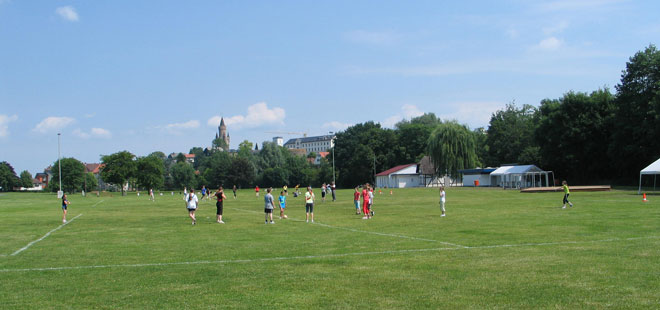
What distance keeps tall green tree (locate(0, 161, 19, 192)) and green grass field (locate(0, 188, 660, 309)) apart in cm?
17936

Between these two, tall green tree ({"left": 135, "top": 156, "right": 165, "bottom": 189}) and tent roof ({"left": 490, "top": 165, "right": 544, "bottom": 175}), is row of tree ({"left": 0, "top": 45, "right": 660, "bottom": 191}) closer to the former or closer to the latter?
tall green tree ({"left": 135, "top": 156, "right": 165, "bottom": 189})

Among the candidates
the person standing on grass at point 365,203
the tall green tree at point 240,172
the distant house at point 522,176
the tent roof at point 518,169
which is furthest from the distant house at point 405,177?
the person standing on grass at point 365,203

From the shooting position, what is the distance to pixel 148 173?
382 ft

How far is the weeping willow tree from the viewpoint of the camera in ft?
282

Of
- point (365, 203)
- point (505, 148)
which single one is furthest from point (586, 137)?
point (365, 203)

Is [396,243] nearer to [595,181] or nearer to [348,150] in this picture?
[595,181]

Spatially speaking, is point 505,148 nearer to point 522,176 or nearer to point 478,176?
point 478,176

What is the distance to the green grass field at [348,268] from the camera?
30.3 feet

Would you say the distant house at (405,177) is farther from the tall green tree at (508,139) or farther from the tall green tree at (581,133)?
the tall green tree at (581,133)

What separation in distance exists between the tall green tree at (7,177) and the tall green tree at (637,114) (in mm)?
176513

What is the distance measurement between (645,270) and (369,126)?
392 feet

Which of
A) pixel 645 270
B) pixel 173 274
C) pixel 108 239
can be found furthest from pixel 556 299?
pixel 108 239

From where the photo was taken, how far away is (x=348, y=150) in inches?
5015

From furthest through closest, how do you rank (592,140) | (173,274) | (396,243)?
1. (592,140)
2. (396,243)
3. (173,274)
